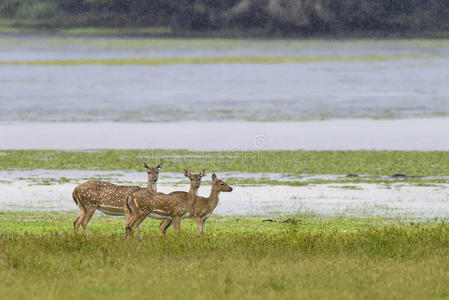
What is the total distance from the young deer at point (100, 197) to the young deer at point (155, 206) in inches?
18.2

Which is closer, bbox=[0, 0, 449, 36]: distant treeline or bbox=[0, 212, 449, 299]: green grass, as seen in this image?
bbox=[0, 212, 449, 299]: green grass

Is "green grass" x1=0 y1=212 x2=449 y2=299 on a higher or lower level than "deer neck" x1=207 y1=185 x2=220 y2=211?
lower

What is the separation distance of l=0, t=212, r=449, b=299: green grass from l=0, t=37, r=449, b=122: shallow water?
1154 inches

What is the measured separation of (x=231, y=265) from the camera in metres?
11.3

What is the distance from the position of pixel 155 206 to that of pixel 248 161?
13.6 meters

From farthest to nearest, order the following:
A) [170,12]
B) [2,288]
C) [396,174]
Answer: [170,12] < [396,174] < [2,288]

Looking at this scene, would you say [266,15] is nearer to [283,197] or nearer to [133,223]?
[283,197]

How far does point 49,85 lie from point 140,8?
96.8ft

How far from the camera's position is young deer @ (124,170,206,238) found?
13086 mm

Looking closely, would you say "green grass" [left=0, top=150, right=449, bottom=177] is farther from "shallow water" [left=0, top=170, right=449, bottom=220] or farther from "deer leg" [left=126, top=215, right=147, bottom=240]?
"deer leg" [left=126, top=215, right=147, bottom=240]

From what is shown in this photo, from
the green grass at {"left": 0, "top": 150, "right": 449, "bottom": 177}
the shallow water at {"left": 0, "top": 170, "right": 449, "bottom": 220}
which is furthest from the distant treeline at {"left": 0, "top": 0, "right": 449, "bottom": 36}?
the shallow water at {"left": 0, "top": 170, "right": 449, "bottom": 220}

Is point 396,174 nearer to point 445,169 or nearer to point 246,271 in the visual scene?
point 445,169

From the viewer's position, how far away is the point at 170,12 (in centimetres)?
9069

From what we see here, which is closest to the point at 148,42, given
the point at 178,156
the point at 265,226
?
the point at 178,156
